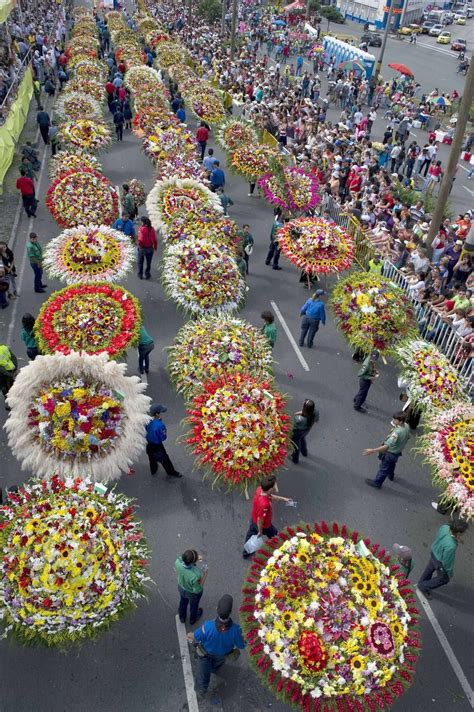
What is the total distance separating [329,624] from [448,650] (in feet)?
8.48

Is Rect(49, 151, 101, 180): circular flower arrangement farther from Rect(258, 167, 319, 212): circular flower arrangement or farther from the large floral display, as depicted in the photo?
the large floral display

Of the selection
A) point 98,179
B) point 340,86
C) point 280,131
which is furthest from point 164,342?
point 340,86

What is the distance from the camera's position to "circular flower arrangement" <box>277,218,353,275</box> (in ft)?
43.2

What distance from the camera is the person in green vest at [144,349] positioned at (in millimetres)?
10336

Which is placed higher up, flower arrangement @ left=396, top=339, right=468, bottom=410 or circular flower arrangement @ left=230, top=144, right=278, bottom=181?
circular flower arrangement @ left=230, top=144, right=278, bottom=181

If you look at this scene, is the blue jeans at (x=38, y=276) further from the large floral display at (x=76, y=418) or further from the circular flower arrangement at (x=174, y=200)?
the large floral display at (x=76, y=418)

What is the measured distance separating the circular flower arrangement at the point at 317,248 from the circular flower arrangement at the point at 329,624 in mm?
8088

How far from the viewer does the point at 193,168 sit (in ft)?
51.2

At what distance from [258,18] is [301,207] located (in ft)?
173

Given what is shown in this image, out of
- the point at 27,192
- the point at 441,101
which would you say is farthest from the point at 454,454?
the point at 441,101

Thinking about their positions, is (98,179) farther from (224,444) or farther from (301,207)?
(224,444)

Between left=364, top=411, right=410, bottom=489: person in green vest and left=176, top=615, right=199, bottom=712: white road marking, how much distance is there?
4.18 m

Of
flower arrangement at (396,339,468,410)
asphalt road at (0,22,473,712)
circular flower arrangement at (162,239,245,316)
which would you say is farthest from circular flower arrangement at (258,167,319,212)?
flower arrangement at (396,339,468,410)

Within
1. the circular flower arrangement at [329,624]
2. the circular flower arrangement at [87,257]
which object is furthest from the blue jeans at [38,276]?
the circular flower arrangement at [329,624]
